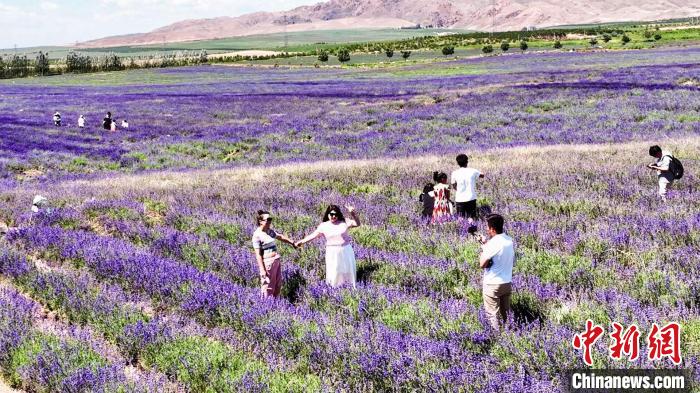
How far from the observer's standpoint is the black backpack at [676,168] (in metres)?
9.86

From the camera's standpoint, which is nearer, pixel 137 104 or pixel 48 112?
pixel 48 112

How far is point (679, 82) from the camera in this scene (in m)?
34.4

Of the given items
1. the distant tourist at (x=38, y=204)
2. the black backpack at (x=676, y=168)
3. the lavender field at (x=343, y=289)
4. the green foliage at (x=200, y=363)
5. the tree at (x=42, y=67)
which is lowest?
the green foliage at (x=200, y=363)

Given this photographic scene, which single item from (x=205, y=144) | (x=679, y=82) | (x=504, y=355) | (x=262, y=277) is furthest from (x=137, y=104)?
(x=504, y=355)

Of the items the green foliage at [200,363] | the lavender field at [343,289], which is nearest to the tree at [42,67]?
the lavender field at [343,289]

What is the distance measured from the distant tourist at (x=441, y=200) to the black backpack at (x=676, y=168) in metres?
4.11

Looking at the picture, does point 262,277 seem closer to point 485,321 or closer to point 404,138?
point 485,321

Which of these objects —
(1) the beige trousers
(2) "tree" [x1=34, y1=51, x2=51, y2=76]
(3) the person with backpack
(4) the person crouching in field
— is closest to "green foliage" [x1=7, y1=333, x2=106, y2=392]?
(4) the person crouching in field

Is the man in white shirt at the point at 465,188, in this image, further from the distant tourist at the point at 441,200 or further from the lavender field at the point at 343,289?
the lavender field at the point at 343,289

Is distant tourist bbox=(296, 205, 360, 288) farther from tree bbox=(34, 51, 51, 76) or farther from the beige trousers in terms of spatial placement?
tree bbox=(34, 51, 51, 76)

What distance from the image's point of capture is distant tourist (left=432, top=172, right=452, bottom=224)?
955 centimetres

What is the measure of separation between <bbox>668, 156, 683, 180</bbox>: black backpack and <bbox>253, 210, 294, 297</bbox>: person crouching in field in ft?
24.4

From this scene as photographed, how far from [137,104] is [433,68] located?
4070 centimetres

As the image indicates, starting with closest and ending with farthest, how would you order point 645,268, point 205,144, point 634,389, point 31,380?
point 634,389
point 31,380
point 645,268
point 205,144
